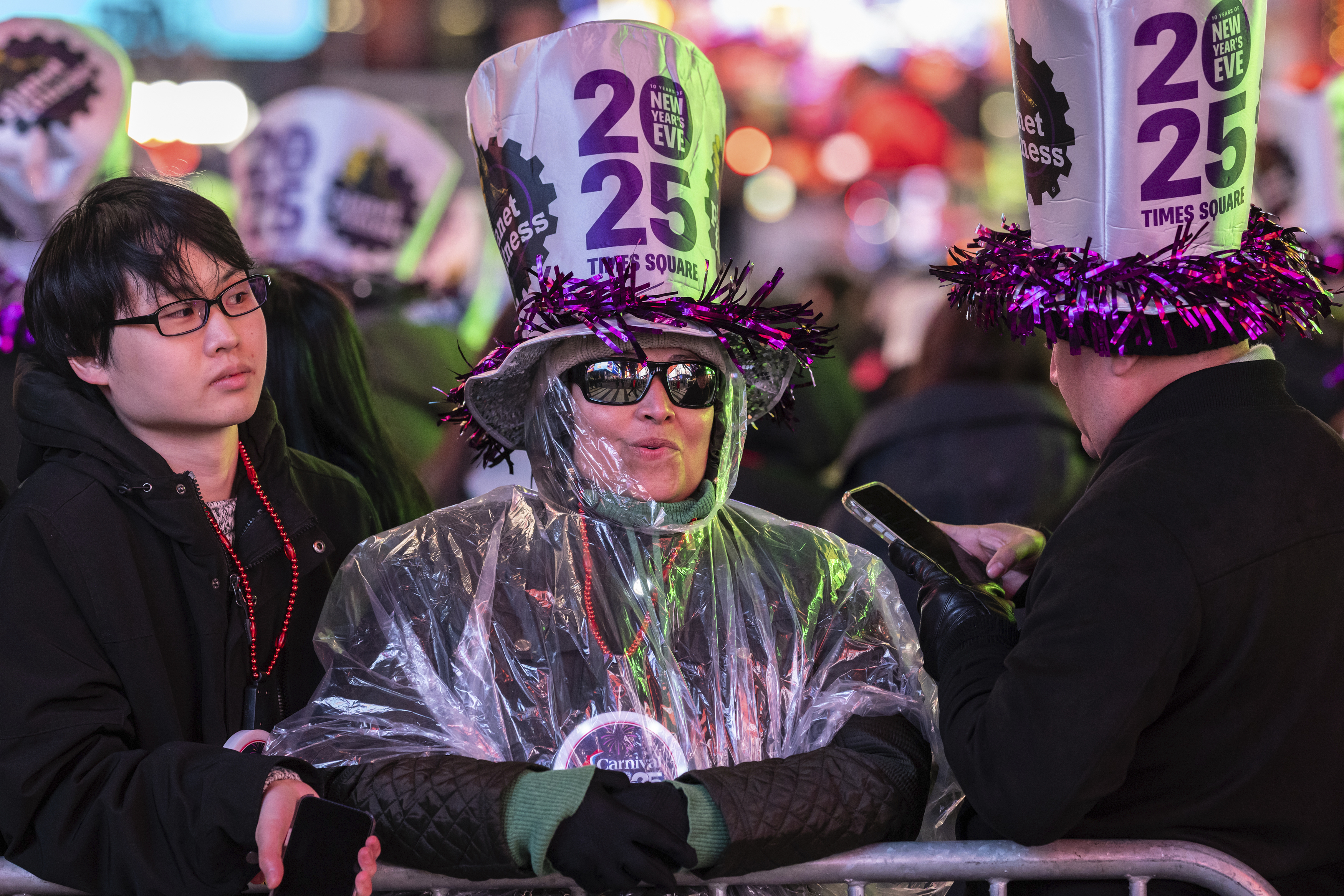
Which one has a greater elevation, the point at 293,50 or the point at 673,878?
the point at 293,50

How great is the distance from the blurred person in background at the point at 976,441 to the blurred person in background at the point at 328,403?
145 cm

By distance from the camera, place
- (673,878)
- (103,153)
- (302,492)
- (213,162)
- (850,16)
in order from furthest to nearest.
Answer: (850,16) < (213,162) < (103,153) < (302,492) < (673,878)

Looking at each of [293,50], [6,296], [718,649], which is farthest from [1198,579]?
[293,50]

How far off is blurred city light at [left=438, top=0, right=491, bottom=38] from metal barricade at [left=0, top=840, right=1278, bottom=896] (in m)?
18.5

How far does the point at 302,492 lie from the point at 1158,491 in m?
1.63

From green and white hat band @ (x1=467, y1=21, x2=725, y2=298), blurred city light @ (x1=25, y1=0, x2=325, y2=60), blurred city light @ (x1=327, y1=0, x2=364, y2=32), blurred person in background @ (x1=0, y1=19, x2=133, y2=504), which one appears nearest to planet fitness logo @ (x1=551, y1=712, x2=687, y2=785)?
green and white hat band @ (x1=467, y1=21, x2=725, y2=298)

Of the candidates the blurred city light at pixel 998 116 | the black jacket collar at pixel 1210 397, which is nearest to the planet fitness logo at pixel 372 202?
the black jacket collar at pixel 1210 397

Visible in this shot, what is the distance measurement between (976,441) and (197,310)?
92.4 inches

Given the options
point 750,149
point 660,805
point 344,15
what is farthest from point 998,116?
point 660,805

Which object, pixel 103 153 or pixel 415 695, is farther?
pixel 103 153

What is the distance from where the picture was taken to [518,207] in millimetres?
2537

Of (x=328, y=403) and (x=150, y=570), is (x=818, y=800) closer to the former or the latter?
(x=150, y=570)

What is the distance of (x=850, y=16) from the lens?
1617 centimetres

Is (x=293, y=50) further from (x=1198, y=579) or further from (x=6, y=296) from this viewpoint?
(x=1198, y=579)
